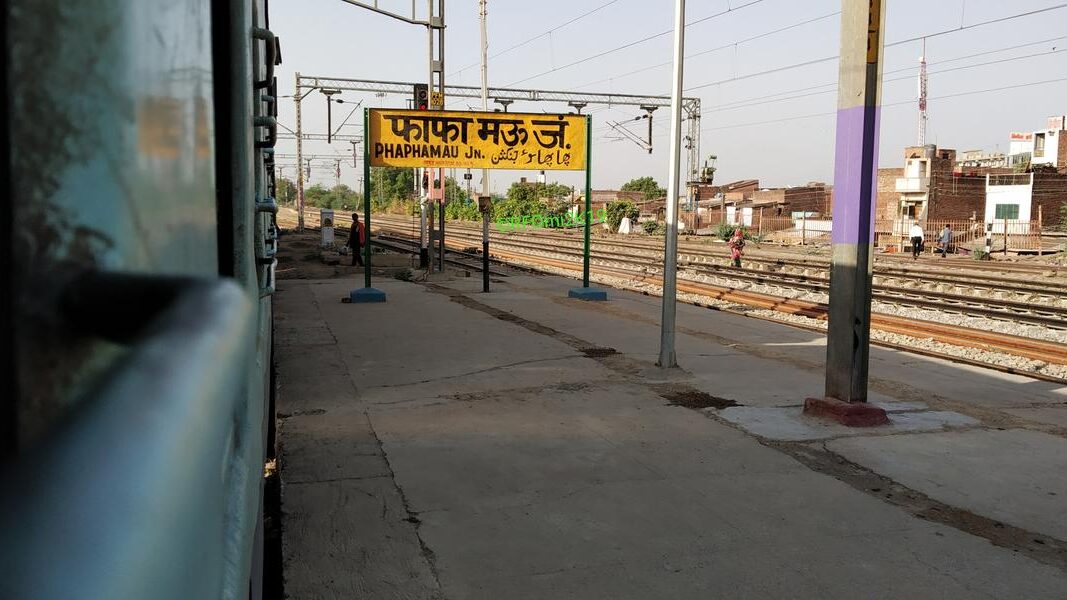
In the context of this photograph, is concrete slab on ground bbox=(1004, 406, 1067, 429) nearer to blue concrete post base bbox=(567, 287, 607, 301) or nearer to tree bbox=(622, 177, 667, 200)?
blue concrete post base bbox=(567, 287, 607, 301)

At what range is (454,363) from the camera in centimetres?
896

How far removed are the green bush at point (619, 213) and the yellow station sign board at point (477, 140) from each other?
4125cm

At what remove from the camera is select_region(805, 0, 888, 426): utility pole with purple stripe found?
6.40 metres

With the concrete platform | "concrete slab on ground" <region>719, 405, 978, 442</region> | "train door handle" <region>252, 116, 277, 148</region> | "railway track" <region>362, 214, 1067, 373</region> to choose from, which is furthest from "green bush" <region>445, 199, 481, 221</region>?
"train door handle" <region>252, 116, 277, 148</region>

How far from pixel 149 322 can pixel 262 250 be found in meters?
1.99

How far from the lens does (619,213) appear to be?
58094 mm

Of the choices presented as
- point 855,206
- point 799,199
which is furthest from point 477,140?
point 799,199

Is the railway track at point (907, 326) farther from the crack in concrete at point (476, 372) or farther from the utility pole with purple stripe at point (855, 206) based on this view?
the crack in concrete at point (476, 372)

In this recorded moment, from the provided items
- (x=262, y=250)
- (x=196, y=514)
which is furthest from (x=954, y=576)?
(x=196, y=514)

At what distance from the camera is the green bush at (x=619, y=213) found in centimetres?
5681

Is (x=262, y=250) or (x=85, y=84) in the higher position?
(x=85, y=84)

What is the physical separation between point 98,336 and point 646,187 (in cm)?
9580

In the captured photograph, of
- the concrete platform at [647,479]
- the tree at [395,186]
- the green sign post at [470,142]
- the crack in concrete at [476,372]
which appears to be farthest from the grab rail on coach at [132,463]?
the tree at [395,186]

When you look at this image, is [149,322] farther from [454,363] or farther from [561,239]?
[561,239]
